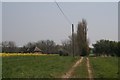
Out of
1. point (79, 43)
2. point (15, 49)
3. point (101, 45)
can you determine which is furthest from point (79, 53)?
point (15, 49)

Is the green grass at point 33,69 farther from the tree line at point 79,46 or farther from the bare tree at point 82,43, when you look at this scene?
the bare tree at point 82,43

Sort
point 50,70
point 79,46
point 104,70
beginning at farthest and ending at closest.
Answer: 1. point 79,46
2. point 104,70
3. point 50,70

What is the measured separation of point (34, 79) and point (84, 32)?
6708cm

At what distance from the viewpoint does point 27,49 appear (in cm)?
9988

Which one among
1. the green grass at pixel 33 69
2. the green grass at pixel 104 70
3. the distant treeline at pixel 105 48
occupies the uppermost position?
the distant treeline at pixel 105 48

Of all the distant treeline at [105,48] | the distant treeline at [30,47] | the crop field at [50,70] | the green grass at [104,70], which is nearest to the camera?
the crop field at [50,70]

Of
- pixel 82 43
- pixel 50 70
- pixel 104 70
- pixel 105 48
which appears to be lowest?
pixel 104 70

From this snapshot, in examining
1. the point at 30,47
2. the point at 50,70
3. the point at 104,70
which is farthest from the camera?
the point at 30,47

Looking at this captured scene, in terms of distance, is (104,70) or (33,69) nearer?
(33,69)

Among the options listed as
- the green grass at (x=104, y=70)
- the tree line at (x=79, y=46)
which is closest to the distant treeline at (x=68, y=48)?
the tree line at (x=79, y=46)

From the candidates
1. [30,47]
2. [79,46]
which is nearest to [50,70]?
[79,46]

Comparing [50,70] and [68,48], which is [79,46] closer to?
[68,48]

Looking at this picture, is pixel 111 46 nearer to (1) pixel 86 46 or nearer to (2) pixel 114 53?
(2) pixel 114 53

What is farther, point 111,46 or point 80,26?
point 111,46
